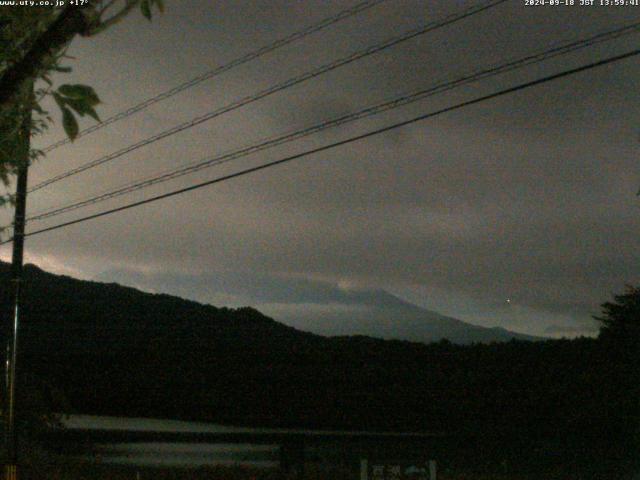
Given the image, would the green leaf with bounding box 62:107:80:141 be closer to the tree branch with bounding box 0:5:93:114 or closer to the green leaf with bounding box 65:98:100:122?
the green leaf with bounding box 65:98:100:122

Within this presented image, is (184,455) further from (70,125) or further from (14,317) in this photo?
(70,125)

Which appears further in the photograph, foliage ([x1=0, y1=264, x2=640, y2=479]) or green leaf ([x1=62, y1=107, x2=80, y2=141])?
foliage ([x1=0, y1=264, x2=640, y2=479])

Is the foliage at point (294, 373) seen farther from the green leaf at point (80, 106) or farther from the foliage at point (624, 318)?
the green leaf at point (80, 106)

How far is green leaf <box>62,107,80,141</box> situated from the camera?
392 centimetres

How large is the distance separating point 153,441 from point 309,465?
282cm

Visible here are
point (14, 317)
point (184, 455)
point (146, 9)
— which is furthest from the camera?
point (184, 455)

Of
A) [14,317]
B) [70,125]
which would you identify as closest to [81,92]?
[70,125]

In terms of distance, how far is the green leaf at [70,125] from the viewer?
3.92m

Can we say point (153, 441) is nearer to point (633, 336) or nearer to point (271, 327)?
point (633, 336)

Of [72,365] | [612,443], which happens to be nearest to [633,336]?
[612,443]

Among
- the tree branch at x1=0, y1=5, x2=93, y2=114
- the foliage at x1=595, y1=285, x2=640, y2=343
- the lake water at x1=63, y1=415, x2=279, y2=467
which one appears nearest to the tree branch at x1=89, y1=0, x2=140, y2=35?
the tree branch at x1=0, y1=5, x2=93, y2=114

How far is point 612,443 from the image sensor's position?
42.1 ft

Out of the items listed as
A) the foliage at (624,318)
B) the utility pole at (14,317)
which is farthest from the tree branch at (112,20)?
the foliage at (624,318)

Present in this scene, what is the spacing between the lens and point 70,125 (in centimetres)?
392
